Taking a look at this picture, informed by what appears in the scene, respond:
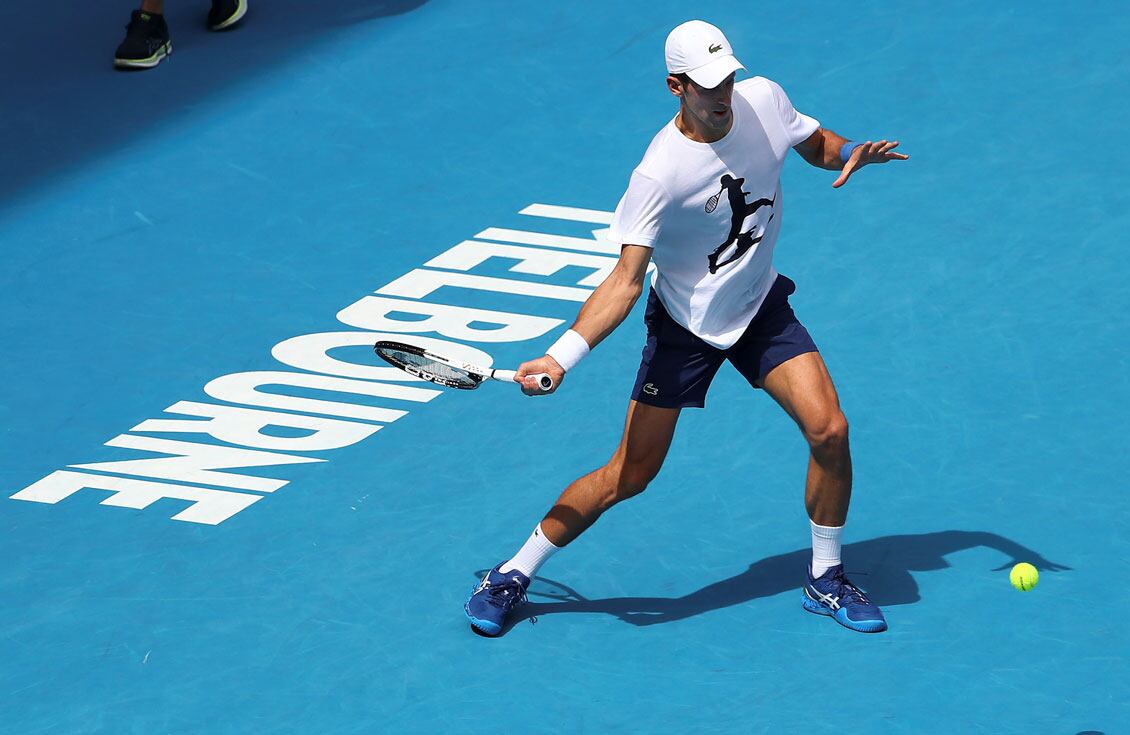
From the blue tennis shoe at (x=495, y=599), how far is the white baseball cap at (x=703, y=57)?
2015 millimetres

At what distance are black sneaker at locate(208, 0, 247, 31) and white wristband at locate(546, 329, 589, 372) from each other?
7.50m

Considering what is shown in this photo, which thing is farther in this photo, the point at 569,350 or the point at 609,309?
the point at 609,309

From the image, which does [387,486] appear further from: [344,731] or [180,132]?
[180,132]

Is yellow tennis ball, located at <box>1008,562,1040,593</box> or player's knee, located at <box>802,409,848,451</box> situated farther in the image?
yellow tennis ball, located at <box>1008,562,1040,593</box>

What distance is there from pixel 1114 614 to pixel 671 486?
198cm

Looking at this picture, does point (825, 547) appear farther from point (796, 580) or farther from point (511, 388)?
point (511, 388)

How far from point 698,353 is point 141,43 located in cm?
703

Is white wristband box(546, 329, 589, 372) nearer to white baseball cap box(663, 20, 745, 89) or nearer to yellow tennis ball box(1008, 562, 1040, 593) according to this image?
white baseball cap box(663, 20, 745, 89)

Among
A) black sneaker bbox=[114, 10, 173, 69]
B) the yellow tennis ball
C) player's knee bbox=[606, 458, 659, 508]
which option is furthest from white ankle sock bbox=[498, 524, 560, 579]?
black sneaker bbox=[114, 10, 173, 69]

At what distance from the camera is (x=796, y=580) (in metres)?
7.16

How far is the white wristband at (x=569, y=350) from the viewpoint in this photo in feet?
20.5

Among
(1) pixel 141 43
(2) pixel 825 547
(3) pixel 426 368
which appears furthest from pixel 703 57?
(1) pixel 141 43

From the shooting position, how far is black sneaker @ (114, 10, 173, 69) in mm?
12523

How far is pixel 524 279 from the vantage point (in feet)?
32.3
